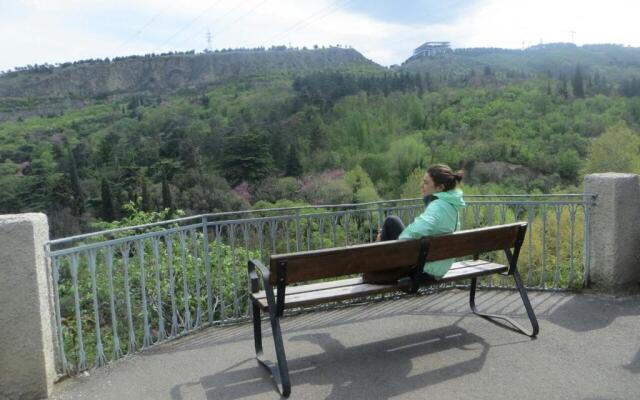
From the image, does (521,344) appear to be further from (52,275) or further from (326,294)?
(52,275)

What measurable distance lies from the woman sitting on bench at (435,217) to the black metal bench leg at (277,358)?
0.85m

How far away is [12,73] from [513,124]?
324 feet

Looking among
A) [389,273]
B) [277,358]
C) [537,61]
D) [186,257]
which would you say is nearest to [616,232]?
[389,273]

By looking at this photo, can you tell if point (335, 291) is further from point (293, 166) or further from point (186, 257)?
point (293, 166)

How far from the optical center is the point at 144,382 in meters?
3.70

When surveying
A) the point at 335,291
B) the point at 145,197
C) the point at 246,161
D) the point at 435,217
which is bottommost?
→ the point at 145,197

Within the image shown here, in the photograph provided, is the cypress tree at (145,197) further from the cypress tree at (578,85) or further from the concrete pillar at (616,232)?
the cypress tree at (578,85)

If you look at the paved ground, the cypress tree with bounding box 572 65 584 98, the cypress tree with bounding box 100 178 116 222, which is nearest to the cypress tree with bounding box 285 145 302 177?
the cypress tree with bounding box 100 178 116 222

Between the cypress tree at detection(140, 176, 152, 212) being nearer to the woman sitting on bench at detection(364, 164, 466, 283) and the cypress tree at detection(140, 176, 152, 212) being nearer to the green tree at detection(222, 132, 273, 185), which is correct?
the green tree at detection(222, 132, 273, 185)

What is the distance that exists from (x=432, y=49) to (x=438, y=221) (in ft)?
532

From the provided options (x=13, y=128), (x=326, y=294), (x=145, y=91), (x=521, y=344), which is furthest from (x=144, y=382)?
(x=145, y=91)

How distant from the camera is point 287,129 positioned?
86875mm

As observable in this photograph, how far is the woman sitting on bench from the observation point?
3.92 m

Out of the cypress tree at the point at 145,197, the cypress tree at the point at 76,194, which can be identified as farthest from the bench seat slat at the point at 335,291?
the cypress tree at the point at 76,194
